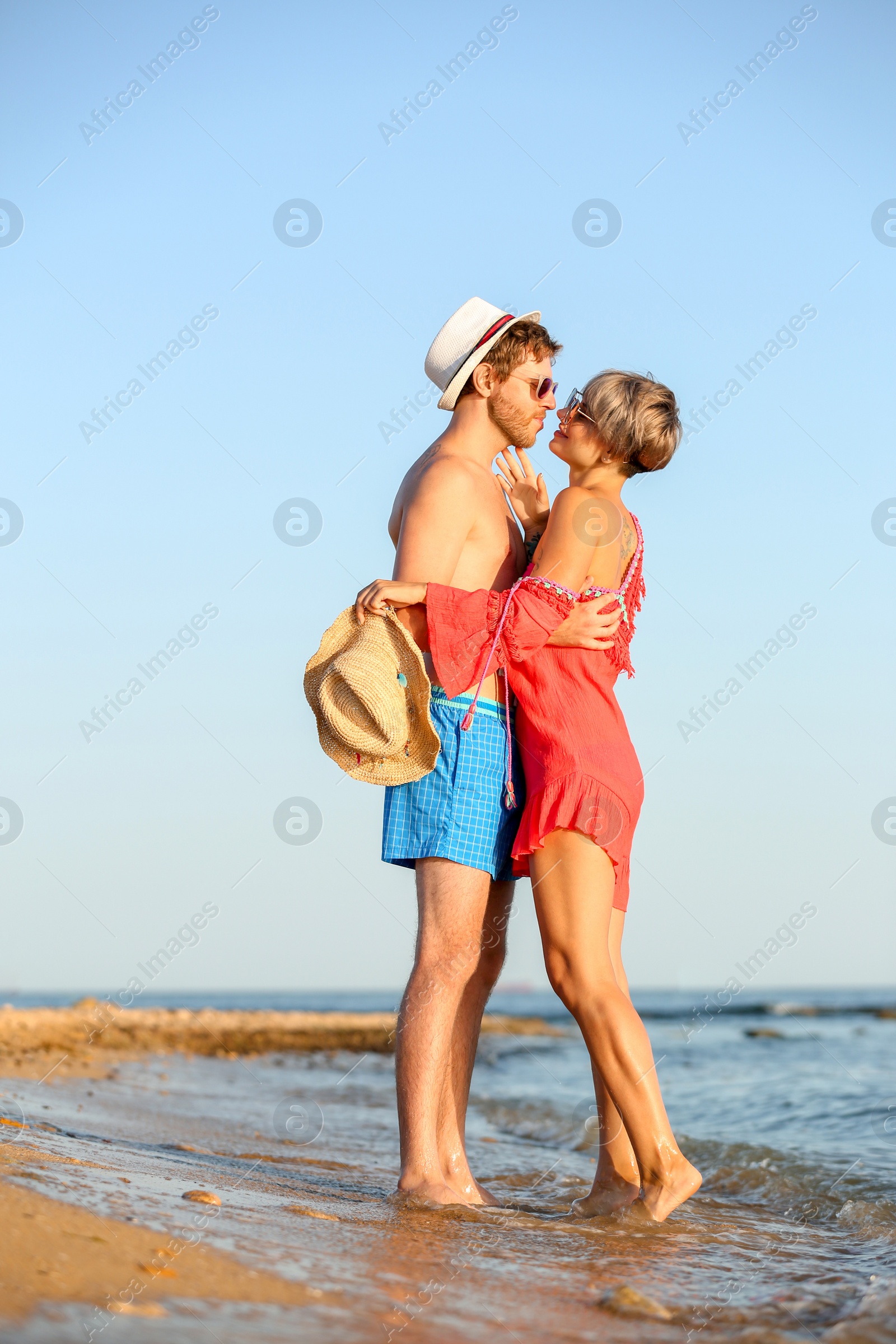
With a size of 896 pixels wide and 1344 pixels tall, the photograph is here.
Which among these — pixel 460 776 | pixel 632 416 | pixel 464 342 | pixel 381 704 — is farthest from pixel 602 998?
pixel 464 342

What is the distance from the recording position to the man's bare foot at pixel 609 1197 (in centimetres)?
298

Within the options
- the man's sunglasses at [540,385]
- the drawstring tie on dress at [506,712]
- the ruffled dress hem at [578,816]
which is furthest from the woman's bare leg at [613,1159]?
the man's sunglasses at [540,385]

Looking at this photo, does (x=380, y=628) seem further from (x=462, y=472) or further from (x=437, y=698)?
(x=462, y=472)

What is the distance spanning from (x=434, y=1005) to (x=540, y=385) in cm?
201

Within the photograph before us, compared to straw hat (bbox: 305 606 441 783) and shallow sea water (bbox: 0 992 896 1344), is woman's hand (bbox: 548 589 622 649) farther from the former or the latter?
shallow sea water (bbox: 0 992 896 1344)

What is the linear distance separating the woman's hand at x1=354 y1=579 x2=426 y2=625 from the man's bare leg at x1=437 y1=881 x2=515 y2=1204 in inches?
35.2

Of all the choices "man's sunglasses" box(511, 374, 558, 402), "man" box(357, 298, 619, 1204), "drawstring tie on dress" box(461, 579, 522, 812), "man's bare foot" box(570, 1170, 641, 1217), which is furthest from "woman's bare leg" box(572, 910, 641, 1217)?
"man's sunglasses" box(511, 374, 558, 402)

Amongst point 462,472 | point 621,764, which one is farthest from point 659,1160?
point 462,472

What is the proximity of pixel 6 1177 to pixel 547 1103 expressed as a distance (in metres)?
6.56

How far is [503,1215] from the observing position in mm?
2811

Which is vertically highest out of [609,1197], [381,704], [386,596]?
[386,596]

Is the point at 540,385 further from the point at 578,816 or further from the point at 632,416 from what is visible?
the point at 578,816

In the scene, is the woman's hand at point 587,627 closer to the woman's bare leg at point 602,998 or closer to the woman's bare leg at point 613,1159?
the woman's bare leg at point 602,998

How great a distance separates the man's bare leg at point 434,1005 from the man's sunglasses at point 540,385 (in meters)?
1.59
